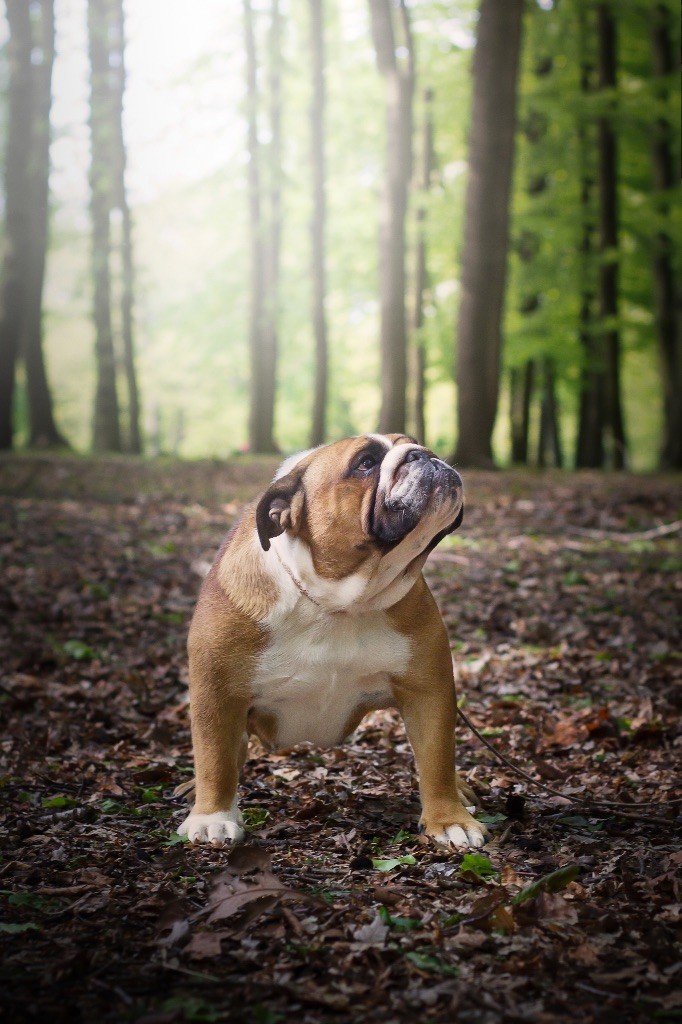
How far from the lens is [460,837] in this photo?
11.6 feet

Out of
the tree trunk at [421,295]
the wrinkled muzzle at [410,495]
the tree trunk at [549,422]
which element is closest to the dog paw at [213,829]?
the wrinkled muzzle at [410,495]

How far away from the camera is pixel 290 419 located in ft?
151

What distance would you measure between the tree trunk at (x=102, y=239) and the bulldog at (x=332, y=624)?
744 inches

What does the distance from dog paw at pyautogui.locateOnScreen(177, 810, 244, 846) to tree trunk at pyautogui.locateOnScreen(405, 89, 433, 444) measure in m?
20.7

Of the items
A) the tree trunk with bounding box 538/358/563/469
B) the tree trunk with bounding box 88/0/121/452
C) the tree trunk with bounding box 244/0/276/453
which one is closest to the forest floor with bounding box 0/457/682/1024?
the tree trunk with bounding box 88/0/121/452

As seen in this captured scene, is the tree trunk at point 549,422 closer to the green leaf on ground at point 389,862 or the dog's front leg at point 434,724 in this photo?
the dog's front leg at point 434,724

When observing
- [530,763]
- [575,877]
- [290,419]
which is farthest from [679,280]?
[290,419]

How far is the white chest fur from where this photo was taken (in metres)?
3.53

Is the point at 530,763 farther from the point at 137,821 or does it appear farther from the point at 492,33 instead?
the point at 492,33

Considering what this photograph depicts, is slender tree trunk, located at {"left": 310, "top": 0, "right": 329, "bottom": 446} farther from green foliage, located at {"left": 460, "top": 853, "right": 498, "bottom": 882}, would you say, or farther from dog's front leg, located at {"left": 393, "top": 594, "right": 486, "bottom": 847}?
green foliage, located at {"left": 460, "top": 853, "right": 498, "bottom": 882}

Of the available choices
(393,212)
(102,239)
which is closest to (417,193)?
(393,212)

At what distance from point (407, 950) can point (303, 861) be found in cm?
77

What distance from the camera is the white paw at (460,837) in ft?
11.6

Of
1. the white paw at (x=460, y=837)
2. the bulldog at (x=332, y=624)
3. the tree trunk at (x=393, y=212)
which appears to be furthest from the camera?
the tree trunk at (x=393, y=212)
